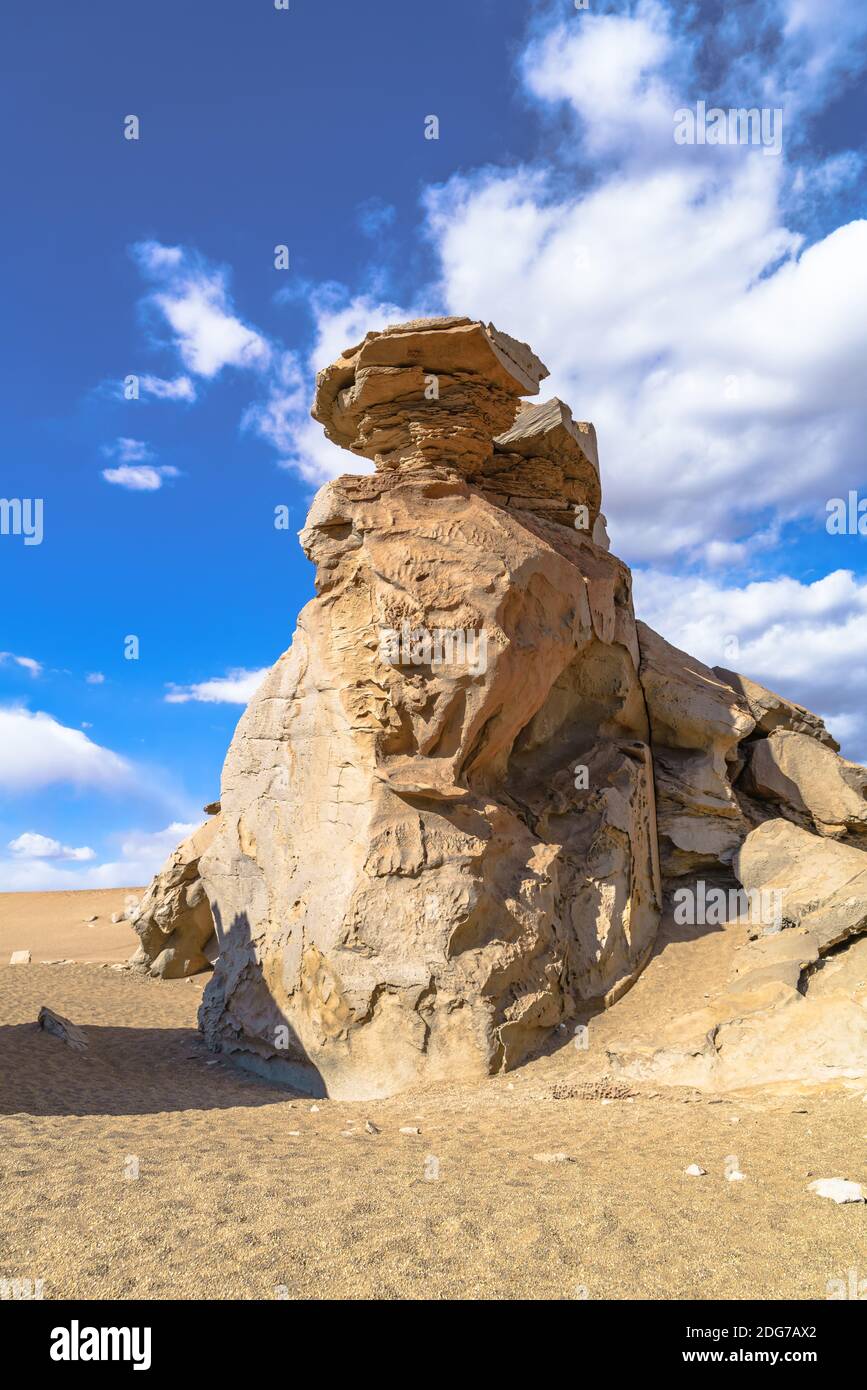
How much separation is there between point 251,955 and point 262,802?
2143 mm

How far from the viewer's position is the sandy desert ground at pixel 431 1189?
4352 millimetres

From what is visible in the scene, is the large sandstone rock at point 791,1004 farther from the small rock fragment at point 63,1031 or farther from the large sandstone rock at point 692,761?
the small rock fragment at point 63,1031

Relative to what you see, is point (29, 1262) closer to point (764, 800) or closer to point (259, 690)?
point (259, 690)

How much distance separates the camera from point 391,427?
12.5 meters

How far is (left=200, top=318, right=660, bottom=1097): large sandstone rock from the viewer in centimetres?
1031

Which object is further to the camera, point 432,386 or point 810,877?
point 810,877

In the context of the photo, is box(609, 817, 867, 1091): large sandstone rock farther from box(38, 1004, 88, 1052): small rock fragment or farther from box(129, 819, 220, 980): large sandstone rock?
box(129, 819, 220, 980): large sandstone rock

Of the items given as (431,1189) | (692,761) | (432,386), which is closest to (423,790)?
(431,1189)

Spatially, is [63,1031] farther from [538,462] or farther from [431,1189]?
[538,462]

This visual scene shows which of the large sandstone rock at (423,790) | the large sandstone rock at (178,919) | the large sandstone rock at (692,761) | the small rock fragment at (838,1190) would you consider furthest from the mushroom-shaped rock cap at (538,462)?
the large sandstone rock at (178,919)

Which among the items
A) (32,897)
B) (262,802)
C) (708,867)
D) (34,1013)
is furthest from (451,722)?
(32,897)

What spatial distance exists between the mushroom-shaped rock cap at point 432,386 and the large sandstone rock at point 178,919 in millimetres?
11332

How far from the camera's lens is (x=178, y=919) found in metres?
20.2

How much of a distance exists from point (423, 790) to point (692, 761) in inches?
236
